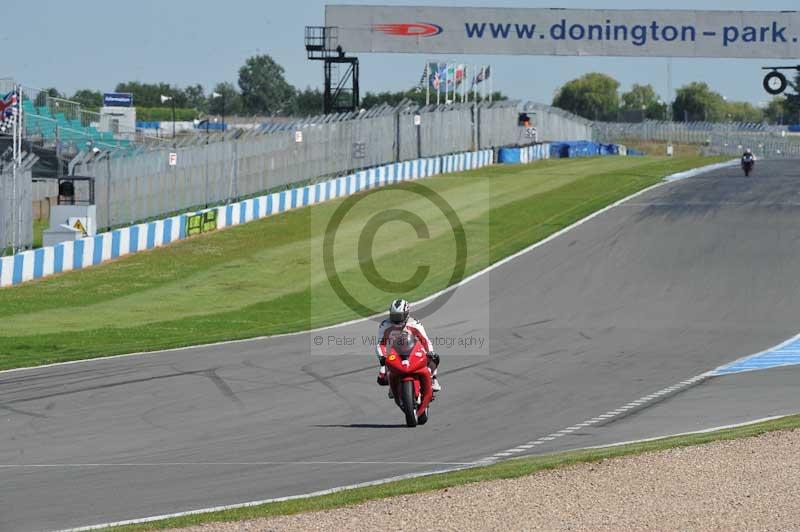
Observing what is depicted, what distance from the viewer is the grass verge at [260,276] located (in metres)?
25.4

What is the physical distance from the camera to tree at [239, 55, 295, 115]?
15575 cm

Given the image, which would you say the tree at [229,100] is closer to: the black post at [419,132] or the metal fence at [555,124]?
the metal fence at [555,124]

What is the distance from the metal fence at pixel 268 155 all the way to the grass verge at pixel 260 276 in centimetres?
208

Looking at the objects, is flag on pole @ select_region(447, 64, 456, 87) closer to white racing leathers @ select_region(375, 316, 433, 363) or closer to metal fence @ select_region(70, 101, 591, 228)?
metal fence @ select_region(70, 101, 591, 228)

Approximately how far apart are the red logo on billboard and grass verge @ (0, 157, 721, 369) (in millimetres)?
11392

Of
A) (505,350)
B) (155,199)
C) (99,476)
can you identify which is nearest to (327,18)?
(155,199)

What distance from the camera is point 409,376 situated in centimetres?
1527

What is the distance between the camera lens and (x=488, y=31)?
6284 cm

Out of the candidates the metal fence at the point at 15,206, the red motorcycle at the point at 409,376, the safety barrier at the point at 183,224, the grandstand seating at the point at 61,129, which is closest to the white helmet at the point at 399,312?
the red motorcycle at the point at 409,376

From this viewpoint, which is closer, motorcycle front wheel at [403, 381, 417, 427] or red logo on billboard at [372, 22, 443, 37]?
motorcycle front wheel at [403, 381, 417, 427]

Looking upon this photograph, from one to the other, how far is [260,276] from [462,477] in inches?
909

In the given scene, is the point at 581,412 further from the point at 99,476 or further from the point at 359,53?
the point at 359,53

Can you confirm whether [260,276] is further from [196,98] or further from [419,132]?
[196,98]

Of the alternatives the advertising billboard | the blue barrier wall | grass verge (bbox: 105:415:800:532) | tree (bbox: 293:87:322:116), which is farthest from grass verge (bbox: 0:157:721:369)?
tree (bbox: 293:87:322:116)
